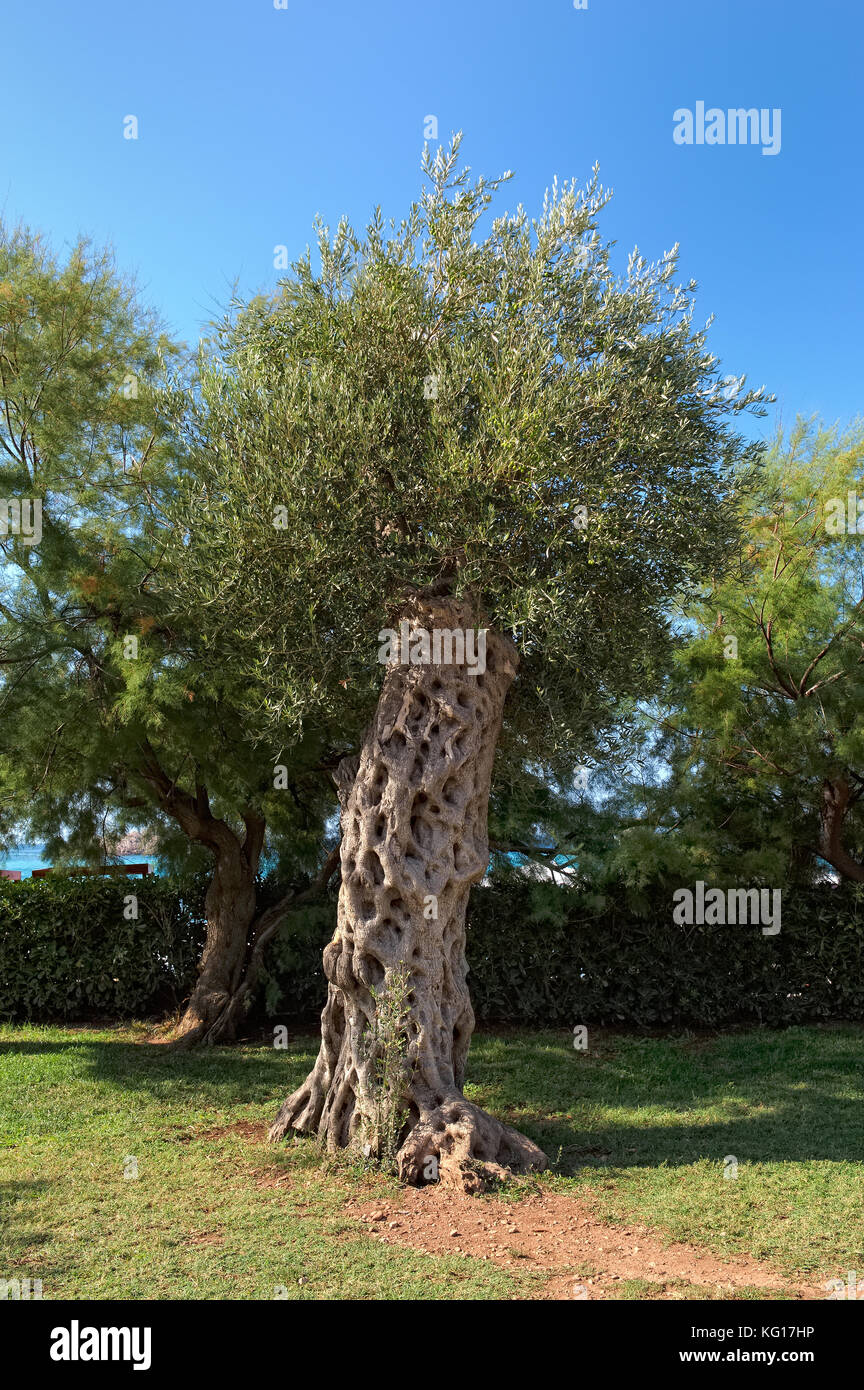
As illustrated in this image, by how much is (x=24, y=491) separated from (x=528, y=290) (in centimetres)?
521

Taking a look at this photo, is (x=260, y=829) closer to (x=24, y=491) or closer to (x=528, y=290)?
(x=24, y=491)

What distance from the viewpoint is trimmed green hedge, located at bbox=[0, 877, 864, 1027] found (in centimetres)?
1261

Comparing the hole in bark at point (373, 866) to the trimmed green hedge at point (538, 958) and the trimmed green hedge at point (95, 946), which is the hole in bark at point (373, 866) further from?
the trimmed green hedge at point (95, 946)

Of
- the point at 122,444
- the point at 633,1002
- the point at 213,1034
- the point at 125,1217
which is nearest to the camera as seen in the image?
the point at 125,1217

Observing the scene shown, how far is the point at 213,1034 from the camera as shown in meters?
11.9

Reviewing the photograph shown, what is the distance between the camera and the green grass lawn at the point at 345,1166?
527cm

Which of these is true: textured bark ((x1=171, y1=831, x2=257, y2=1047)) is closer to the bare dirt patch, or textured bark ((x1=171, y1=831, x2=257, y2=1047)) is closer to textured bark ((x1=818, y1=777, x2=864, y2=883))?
the bare dirt patch

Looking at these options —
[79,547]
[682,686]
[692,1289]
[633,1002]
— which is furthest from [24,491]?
[633,1002]

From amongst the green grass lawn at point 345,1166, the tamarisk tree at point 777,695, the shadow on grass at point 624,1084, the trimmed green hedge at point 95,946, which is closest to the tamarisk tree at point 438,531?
the green grass lawn at point 345,1166

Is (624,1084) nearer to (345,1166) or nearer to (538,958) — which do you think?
(538,958)

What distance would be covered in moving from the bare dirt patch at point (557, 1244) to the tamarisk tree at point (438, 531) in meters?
0.44

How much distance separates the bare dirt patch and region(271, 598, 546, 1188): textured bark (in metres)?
0.73

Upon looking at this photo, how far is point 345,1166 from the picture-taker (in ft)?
23.0

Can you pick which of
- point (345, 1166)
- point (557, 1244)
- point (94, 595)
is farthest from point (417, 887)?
point (94, 595)
